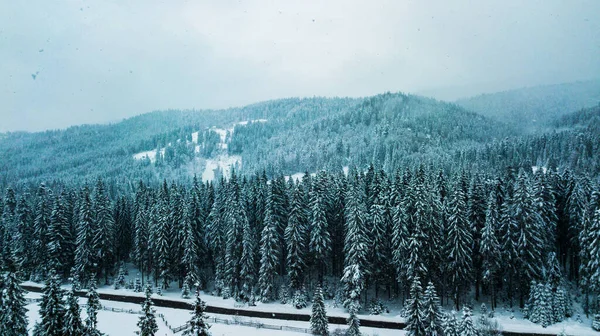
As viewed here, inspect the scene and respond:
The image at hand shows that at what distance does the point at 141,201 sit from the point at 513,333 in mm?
63034

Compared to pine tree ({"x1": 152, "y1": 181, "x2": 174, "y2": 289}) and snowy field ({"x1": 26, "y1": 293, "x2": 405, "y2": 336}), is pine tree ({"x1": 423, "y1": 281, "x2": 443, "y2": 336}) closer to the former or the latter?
snowy field ({"x1": 26, "y1": 293, "x2": 405, "y2": 336})

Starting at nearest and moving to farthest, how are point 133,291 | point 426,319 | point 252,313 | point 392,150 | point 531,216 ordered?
point 426,319, point 531,216, point 252,313, point 133,291, point 392,150

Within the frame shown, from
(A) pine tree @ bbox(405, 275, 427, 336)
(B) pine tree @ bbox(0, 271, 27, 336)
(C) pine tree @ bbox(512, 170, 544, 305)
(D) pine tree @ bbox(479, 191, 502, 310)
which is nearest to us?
(B) pine tree @ bbox(0, 271, 27, 336)

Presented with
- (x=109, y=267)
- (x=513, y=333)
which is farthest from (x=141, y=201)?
(x=513, y=333)

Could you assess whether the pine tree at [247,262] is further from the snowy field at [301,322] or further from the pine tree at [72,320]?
the pine tree at [72,320]

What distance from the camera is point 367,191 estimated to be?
2532 inches

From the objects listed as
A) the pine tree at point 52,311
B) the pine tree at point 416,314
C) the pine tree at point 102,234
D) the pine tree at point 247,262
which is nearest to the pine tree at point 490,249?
the pine tree at point 416,314

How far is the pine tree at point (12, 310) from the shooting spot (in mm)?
29891

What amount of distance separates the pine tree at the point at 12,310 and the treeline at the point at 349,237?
16.9 m

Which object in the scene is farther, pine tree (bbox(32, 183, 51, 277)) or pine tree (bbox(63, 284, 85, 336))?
pine tree (bbox(32, 183, 51, 277))

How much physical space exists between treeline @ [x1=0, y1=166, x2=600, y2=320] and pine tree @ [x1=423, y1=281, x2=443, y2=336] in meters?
10.3

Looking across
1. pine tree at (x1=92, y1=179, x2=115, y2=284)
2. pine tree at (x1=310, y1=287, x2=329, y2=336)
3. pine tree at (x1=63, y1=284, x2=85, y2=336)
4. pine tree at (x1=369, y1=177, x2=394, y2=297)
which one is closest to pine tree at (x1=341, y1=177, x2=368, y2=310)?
pine tree at (x1=369, y1=177, x2=394, y2=297)

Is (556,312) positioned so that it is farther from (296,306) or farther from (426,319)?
(296,306)

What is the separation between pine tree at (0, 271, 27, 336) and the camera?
2989cm
